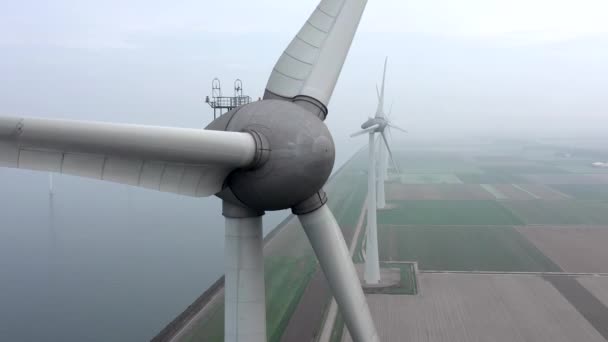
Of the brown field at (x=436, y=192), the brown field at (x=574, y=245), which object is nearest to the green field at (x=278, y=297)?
the brown field at (x=574, y=245)

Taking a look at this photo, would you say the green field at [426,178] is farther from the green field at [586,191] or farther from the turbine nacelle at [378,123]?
the turbine nacelle at [378,123]

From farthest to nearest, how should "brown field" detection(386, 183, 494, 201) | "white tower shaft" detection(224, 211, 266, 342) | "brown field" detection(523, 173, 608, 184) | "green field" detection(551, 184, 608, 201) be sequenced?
"brown field" detection(523, 173, 608, 184), "brown field" detection(386, 183, 494, 201), "green field" detection(551, 184, 608, 201), "white tower shaft" detection(224, 211, 266, 342)

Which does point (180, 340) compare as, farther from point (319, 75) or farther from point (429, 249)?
point (429, 249)

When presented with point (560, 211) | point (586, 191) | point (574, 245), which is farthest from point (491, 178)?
point (574, 245)

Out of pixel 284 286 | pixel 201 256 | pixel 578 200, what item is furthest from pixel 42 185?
pixel 578 200

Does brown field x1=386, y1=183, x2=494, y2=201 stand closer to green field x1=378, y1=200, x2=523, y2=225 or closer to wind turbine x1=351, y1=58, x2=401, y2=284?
green field x1=378, y1=200, x2=523, y2=225

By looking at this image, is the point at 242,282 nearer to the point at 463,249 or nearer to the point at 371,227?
the point at 371,227

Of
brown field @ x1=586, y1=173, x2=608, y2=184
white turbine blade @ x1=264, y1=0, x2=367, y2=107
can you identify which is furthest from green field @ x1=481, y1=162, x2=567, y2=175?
white turbine blade @ x1=264, y1=0, x2=367, y2=107
